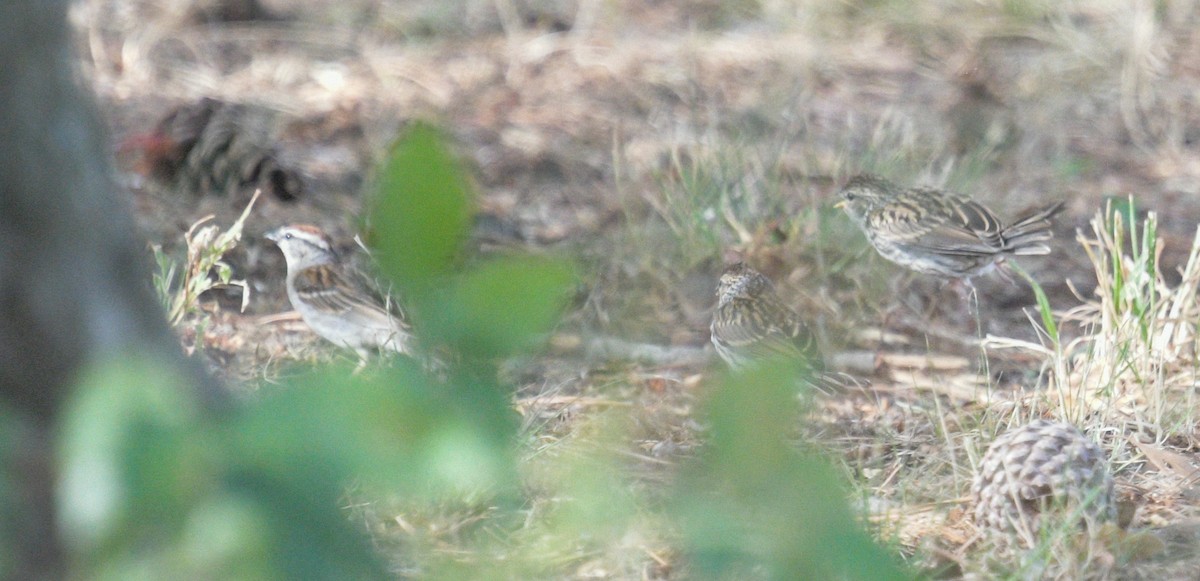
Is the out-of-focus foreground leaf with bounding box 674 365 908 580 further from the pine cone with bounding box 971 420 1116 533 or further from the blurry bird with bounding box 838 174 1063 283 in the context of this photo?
the blurry bird with bounding box 838 174 1063 283

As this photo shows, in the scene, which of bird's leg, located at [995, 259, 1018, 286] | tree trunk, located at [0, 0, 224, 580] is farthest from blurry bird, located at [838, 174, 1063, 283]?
tree trunk, located at [0, 0, 224, 580]

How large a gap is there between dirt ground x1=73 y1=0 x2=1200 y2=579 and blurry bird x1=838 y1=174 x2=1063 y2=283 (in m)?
0.20

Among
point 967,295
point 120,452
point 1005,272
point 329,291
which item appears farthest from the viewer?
point 1005,272

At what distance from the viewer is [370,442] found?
0.68 meters

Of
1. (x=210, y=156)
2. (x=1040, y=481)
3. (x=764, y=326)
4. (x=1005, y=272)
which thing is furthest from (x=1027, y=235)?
(x=210, y=156)

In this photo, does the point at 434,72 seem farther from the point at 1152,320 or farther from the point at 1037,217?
the point at 1152,320

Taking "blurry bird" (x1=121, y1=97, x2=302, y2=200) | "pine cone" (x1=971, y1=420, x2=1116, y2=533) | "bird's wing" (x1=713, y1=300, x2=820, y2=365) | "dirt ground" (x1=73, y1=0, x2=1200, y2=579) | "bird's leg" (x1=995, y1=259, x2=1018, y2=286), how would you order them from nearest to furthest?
1. "pine cone" (x1=971, y1=420, x2=1116, y2=533)
2. "bird's wing" (x1=713, y1=300, x2=820, y2=365)
3. "dirt ground" (x1=73, y1=0, x2=1200, y2=579)
4. "bird's leg" (x1=995, y1=259, x2=1018, y2=286)
5. "blurry bird" (x1=121, y1=97, x2=302, y2=200)

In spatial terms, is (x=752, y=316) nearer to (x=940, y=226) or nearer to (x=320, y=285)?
(x=940, y=226)

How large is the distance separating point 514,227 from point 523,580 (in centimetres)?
570

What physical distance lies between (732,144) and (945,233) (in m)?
1.30

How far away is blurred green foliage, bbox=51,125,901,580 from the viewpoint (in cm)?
67

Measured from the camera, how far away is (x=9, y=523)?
757 mm

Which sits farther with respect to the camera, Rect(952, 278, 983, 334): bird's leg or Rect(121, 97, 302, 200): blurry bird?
Rect(121, 97, 302, 200): blurry bird

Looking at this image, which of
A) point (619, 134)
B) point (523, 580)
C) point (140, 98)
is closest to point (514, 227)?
point (619, 134)
